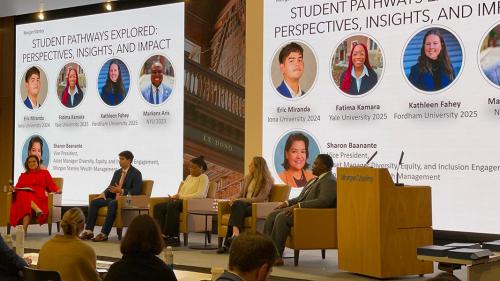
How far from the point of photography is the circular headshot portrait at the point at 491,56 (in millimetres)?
8125

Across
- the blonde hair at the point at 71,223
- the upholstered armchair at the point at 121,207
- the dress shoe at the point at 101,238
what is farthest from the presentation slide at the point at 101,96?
the blonde hair at the point at 71,223

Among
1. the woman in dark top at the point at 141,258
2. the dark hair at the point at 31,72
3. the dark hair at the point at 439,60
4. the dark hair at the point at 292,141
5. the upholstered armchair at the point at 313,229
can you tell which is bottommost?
the upholstered armchair at the point at 313,229

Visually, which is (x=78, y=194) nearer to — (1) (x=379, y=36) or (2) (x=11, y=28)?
(2) (x=11, y=28)

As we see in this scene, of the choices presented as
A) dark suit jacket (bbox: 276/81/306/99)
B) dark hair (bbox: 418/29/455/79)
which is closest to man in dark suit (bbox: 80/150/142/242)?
dark suit jacket (bbox: 276/81/306/99)

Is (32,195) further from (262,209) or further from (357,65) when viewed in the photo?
(357,65)

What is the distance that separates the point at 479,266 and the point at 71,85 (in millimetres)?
9329

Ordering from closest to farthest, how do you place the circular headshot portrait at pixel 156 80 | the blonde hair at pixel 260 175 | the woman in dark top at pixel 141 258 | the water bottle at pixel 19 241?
the woman in dark top at pixel 141 258, the water bottle at pixel 19 241, the blonde hair at pixel 260 175, the circular headshot portrait at pixel 156 80

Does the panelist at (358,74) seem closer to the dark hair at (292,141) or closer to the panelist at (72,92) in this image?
the dark hair at (292,141)

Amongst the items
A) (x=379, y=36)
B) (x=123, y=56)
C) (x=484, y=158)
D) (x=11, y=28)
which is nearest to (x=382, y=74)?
(x=379, y=36)

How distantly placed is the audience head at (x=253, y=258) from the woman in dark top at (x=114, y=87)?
31.4ft

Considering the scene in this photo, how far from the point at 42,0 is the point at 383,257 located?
23.5 feet

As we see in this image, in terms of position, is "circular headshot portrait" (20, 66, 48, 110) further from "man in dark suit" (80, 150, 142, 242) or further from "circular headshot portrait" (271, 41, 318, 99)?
"circular headshot portrait" (271, 41, 318, 99)

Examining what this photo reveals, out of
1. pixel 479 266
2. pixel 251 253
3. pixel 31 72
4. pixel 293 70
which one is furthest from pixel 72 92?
pixel 251 253

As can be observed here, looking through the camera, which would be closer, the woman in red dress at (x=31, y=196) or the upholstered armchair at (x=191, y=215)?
the upholstered armchair at (x=191, y=215)
